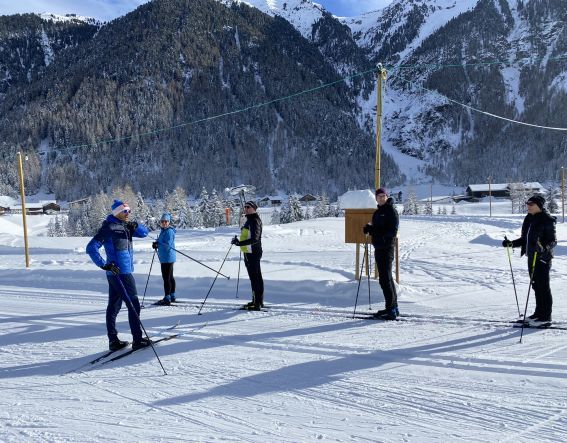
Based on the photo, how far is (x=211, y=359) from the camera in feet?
17.3

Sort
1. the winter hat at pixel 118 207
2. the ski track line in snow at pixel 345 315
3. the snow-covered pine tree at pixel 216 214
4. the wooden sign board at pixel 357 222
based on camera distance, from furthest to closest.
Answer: the snow-covered pine tree at pixel 216 214 → the wooden sign board at pixel 357 222 → the ski track line in snow at pixel 345 315 → the winter hat at pixel 118 207

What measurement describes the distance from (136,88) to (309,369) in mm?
158693

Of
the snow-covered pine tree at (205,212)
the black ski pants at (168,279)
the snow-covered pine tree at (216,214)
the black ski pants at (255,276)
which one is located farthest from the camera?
the snow-covered pine tree at (216,214)

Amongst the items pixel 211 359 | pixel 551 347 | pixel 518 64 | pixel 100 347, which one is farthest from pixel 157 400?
pixel 518 64

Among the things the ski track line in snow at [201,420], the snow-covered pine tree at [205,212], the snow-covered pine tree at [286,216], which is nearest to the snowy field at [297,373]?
the ski track line in snow at [201,420]

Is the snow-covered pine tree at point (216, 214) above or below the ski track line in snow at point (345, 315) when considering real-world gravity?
above

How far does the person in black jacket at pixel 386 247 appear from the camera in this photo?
6898 mm

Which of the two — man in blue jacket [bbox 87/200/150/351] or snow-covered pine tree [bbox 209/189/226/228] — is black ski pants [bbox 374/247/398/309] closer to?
man in blue jacket [bbox 87/200/150/351]

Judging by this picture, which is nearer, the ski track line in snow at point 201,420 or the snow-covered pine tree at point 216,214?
the ski track line in snow at point 201,420

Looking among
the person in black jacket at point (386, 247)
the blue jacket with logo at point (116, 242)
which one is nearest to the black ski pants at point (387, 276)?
the person in black jacket at point (386, 247)

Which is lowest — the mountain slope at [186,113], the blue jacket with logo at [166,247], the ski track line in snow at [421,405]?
→ the ski track line in snow at [421,405]

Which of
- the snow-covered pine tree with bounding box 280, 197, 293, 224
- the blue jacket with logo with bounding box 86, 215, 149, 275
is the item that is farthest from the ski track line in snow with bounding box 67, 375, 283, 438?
the snow-covered pine tree with bounding box 280, 197, 293, 224

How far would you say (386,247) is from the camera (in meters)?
7.01

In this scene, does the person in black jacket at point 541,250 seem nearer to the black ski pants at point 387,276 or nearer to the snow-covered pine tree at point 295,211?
the black ski pants at point 387,276
